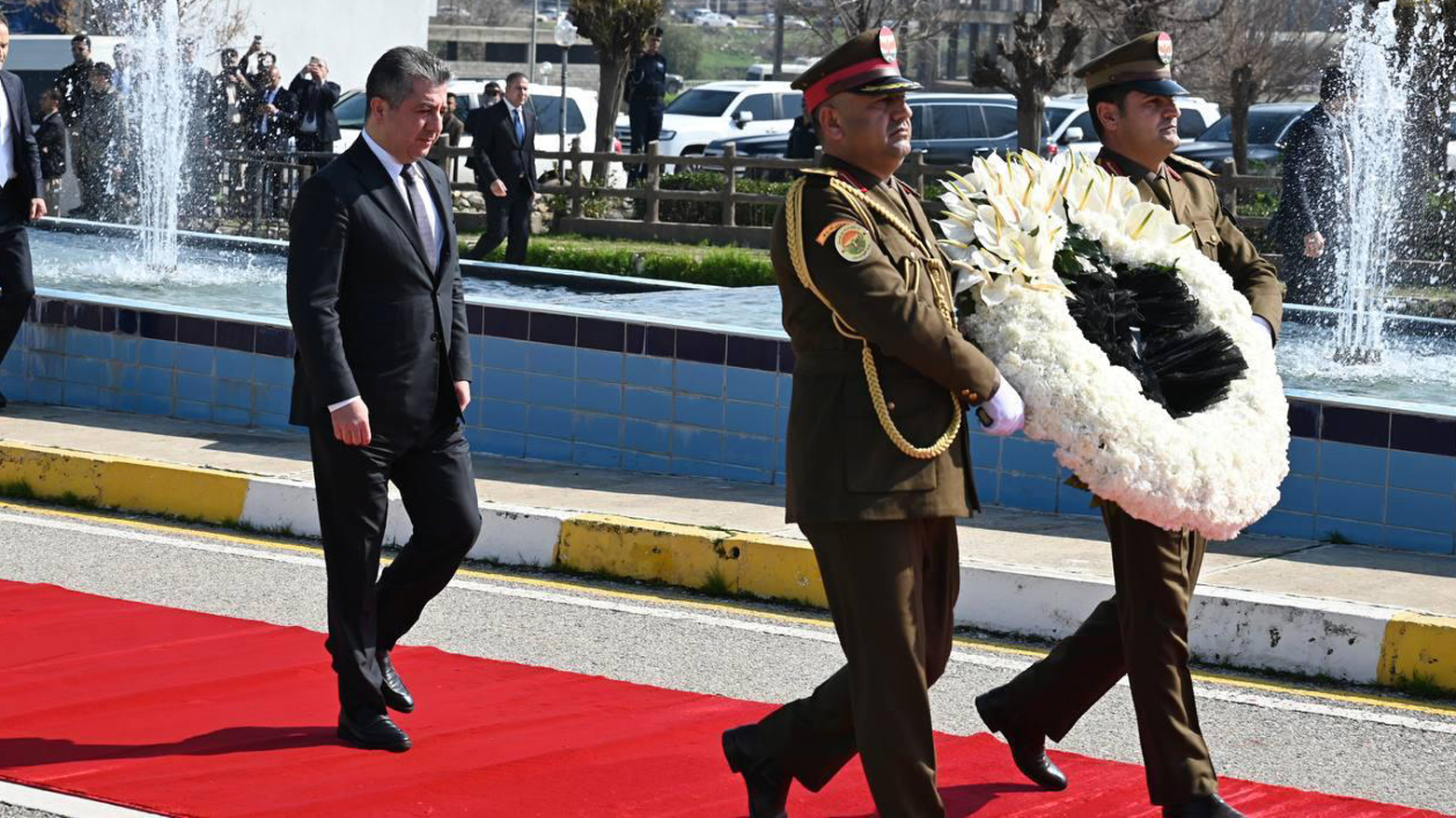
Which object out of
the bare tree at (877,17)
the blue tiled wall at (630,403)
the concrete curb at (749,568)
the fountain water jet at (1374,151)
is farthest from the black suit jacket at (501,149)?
the bare tree at (877,17)

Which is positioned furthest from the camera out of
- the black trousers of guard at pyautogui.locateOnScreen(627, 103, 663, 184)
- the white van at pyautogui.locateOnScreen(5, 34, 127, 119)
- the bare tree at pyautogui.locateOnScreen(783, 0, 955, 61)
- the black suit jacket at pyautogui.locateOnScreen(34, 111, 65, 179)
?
the bare tree at pyautogui.locateOnScreen(783, 0, 955, 61)

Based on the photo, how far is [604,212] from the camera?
2806cm

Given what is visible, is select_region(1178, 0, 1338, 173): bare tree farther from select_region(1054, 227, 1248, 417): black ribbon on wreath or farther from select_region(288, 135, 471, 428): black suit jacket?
select_region(1054, 227, 1248, 417): black ribbon on wreath

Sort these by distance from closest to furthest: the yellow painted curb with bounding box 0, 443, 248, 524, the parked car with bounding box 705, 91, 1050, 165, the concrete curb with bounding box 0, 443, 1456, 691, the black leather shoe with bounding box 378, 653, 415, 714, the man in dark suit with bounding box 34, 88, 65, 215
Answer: the black leather shoe with bounding box 378, 653, 415, 714, the concrete curb with bounding box 0, 443, 1456, 691, the yellow painted curb with bounding box 0, 443, 248, 524, the man in dark suit with bounding box 34, 88, 65, 215, the parked car with bounding box 705, 91, 1050, 165

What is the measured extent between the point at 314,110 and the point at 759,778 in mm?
21781

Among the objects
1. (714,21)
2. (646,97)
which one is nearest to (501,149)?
(646,97)

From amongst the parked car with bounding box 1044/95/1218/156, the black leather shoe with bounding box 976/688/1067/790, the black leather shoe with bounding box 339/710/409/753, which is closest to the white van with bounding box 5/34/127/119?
the parked car with bounding box 1044/95/1218/156

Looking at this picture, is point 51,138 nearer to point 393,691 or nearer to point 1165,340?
point 393,691

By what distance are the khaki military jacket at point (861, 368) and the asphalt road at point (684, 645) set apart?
5.84 ft

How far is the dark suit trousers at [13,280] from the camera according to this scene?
11219 mm

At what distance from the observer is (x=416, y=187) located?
239 inches

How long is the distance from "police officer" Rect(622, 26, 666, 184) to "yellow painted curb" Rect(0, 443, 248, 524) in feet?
69.6

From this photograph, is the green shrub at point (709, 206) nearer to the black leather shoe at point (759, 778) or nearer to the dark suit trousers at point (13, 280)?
the dark suit trousers at point (13, 280)

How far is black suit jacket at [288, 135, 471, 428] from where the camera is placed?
5805mm
